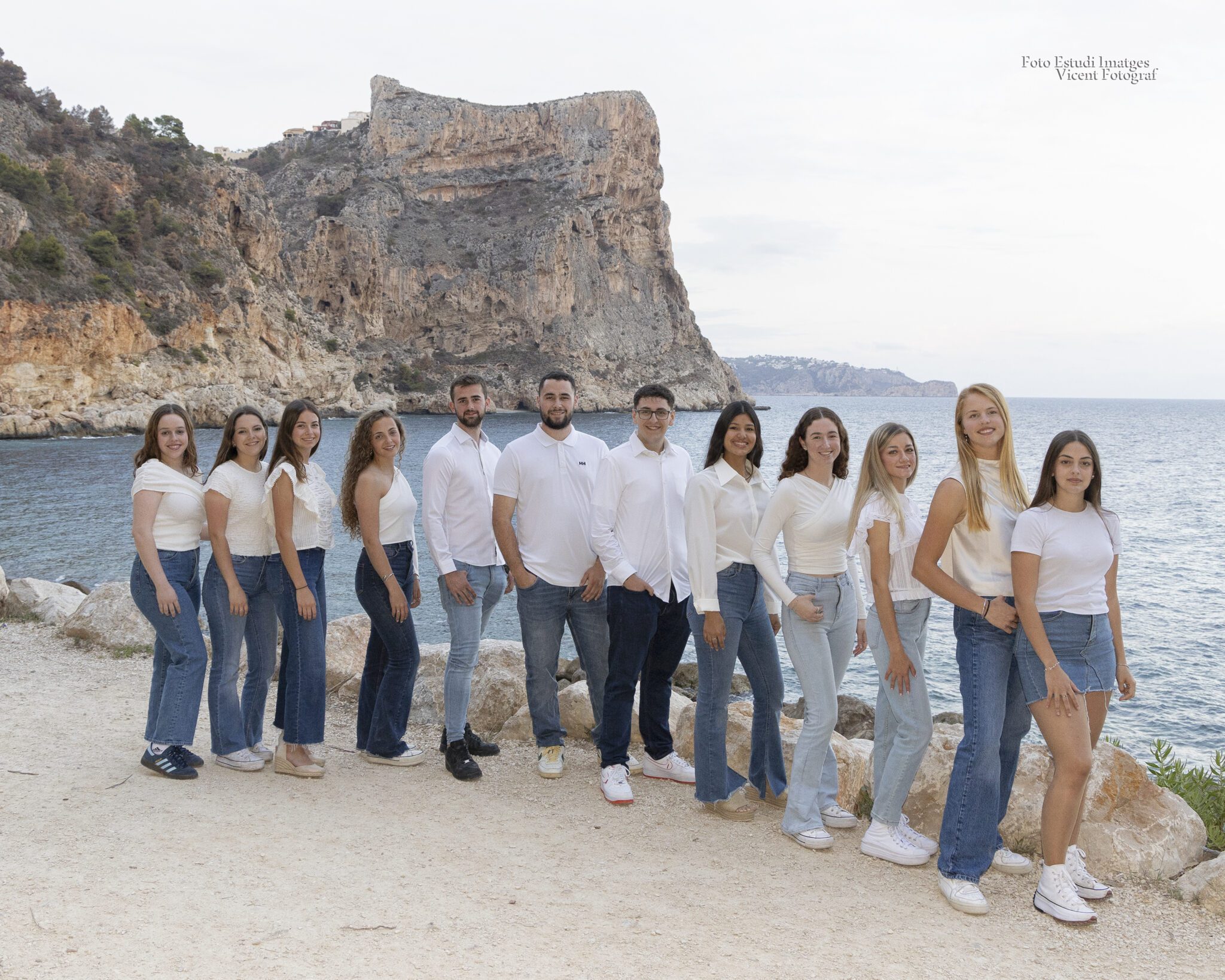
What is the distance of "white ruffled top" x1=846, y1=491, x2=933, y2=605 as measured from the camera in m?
3.91

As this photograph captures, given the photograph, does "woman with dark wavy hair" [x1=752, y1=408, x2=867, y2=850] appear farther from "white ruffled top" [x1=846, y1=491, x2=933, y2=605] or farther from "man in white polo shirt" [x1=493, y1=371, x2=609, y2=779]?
"man in white polo shirt" [x1=493, y1=371, x2=609, y2=779]

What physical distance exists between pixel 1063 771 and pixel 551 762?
2.67 meters

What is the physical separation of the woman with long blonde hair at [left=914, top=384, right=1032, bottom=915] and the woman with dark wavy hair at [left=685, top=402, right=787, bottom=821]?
2.89 feet

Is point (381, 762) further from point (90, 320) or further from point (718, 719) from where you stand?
point (90, 320)

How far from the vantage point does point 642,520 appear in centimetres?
458

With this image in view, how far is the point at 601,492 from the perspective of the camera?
15.1 ft

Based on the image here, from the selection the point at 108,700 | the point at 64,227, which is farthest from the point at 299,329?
the point at 108,700

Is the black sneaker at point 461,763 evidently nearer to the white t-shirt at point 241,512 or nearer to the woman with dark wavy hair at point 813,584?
the white t-shirt at point 241,512

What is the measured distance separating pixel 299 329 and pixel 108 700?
64522mm

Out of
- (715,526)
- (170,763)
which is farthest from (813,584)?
(170,763)

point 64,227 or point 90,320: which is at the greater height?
point 64,227

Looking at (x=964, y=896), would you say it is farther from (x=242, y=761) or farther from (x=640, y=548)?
(x=242, y=761)

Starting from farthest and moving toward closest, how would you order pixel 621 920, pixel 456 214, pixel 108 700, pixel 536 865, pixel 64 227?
pixel 456 214, pixel 64 227, pixel 108 700, pixel 536 865, pixel 621 920

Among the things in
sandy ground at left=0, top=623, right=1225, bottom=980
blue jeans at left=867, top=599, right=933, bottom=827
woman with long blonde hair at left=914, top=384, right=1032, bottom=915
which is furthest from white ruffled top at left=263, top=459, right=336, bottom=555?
woman with long blonde hair at left=914, top=384, right=1032, bottom=915
